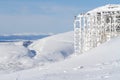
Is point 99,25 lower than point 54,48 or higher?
higher

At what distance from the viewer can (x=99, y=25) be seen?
60.0 m

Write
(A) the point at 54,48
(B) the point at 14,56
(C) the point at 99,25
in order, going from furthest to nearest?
1. (A) the point at 54,48
2. (B) the point at 14,56
3. (C) the point at 99,25

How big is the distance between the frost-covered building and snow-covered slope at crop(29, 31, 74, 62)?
106072 millimetres

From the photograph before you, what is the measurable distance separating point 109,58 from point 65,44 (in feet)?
537

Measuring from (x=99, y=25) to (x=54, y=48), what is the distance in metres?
127

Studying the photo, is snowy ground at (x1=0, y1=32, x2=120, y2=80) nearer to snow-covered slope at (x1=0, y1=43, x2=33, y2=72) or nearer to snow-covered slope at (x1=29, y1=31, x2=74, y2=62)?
snow-covered slope at (x1=0, y1=43, x2=33, y2=72)

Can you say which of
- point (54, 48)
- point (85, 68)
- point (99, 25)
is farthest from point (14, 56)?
point (85, 68)

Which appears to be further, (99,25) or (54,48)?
(54,48)

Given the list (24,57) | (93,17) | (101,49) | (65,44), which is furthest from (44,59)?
(101,49)

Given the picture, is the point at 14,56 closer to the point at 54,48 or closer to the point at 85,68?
the point at 54,48

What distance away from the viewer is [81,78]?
68.6ft

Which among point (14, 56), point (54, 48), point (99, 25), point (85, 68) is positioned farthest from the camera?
point (54, 48)

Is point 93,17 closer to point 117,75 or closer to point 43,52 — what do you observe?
point 117,75

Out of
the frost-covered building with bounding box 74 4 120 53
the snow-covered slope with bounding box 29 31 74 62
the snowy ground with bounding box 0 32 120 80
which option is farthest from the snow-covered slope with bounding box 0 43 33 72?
the snowy ground with bounding box 0 32 120 80
